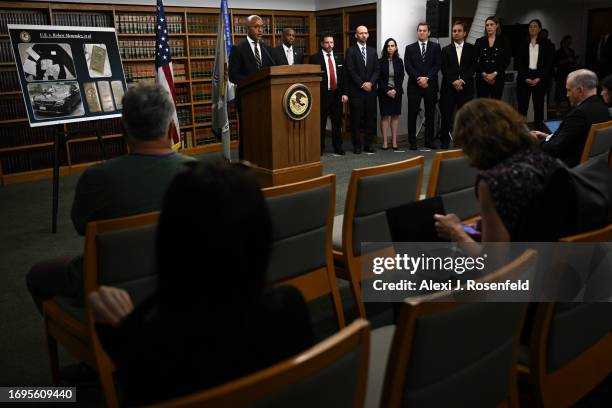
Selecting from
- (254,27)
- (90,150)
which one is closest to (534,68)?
(254,27)

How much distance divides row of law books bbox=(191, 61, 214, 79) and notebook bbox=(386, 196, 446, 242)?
6246 mm

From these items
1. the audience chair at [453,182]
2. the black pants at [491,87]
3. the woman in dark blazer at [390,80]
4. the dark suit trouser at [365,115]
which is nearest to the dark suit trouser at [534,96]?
the black pants at [491,87]

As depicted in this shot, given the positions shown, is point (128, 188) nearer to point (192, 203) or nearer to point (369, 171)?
point (369, 171)

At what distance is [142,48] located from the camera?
6953 millimetres

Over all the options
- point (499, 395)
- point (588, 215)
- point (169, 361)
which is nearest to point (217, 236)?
point (169, 361)

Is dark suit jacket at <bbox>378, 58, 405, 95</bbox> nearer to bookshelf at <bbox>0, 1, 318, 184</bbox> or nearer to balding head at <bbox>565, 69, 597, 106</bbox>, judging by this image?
bookshelf at <bbox>0, 1, 318, 184</bbox>

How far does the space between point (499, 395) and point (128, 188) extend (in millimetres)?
1291

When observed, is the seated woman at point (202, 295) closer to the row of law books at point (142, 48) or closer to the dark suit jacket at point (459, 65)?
the row of law books at point (142, 48)

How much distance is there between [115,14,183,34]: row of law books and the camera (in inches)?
264

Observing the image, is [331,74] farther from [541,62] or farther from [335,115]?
[541,62]

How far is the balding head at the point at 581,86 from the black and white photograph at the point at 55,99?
374cm

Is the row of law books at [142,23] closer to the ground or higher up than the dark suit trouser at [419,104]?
higher up

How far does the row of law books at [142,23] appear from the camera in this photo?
6.71 m

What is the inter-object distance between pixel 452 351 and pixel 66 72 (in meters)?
4.31
